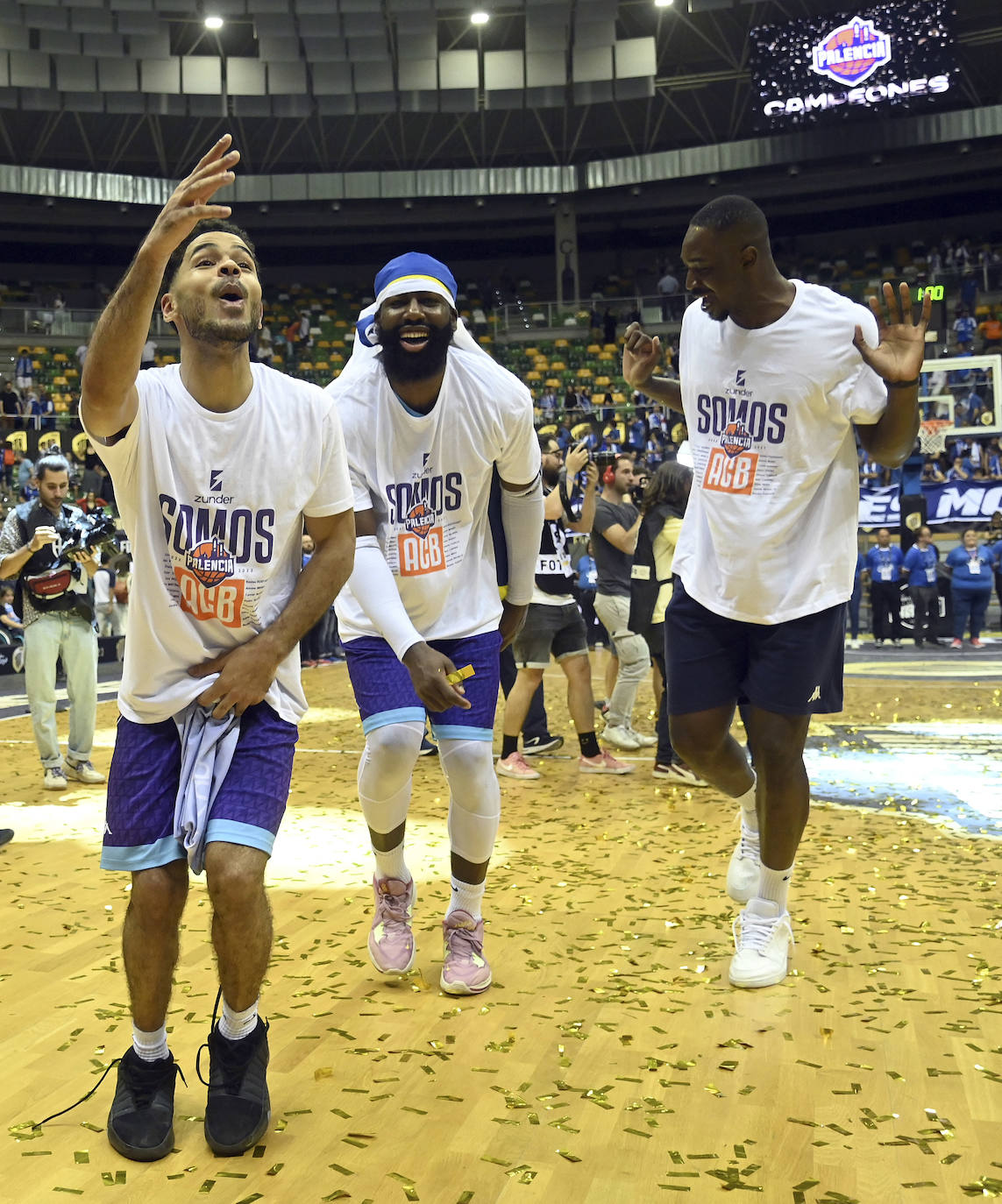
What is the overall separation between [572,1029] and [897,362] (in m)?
2.02

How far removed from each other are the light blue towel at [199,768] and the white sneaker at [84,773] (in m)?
4.58

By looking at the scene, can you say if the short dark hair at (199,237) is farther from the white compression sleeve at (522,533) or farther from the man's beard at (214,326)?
the white compression sleeve at (522,533)

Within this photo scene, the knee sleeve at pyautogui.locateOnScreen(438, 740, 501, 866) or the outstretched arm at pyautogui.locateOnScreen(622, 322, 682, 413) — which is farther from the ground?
the outstretched arm at pyautogui.locateOnScreen(622, 322, 682, 413)

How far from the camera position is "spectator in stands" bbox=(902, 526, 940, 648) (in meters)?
15.9

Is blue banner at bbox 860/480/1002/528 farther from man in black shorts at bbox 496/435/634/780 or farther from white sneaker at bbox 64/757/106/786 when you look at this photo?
white sneaker at bbox 64/757/106/786

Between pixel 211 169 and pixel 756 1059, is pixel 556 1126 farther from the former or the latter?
pixel 211 169

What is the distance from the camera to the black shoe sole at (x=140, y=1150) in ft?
7.75

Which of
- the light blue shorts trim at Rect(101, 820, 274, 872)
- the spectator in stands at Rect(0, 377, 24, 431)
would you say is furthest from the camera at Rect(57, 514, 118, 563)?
the spectator in stands at Rect(0, 377, 24, 431)

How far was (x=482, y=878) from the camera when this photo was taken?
351 cm

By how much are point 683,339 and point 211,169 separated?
6.23ft

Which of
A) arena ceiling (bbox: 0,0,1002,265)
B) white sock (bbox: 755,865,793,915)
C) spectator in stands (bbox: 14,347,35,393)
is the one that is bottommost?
white sock (bbox: 755,865,793,915)

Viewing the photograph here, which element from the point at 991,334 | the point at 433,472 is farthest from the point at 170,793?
the point at 991,334

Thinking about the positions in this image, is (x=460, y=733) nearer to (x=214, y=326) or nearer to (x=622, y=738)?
(x=214, y=326)

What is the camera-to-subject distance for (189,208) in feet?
7.17
